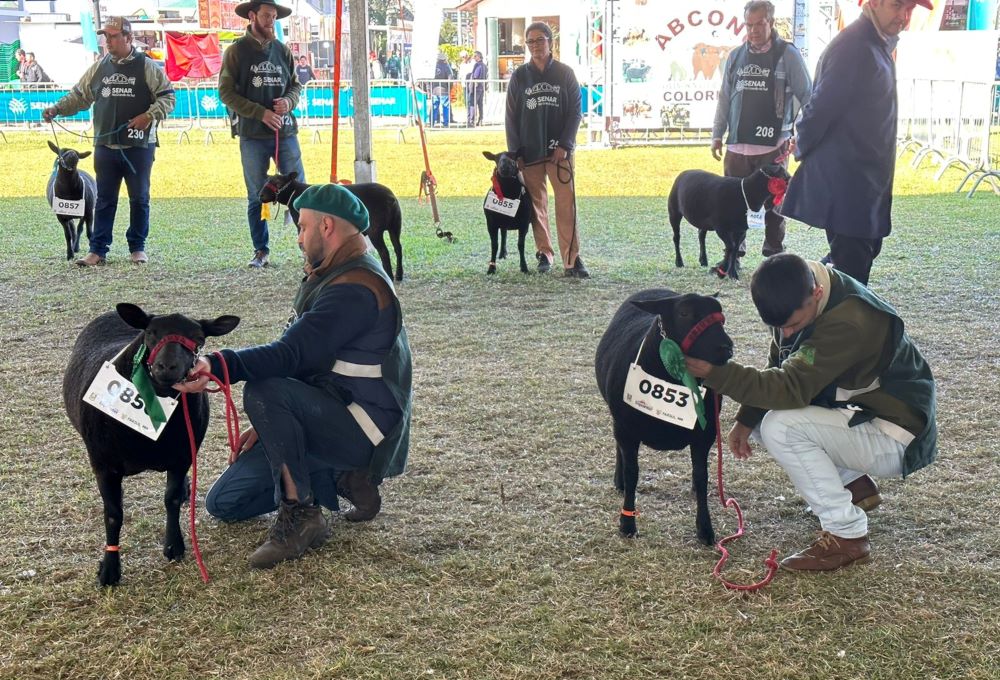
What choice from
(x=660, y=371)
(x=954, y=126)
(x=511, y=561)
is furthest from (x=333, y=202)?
(x=954, y=126)

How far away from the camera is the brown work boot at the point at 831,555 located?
Result: 3.33m

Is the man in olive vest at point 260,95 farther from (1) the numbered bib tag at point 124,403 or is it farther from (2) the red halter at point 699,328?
(2) the red halter at point 699,328

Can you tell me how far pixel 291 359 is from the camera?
→ 10.7ft

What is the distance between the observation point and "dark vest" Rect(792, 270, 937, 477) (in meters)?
3.21

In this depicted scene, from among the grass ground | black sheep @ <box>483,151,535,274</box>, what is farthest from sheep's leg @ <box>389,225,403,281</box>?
the grass ground

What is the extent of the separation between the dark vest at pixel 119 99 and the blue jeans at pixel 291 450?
609 centimetres

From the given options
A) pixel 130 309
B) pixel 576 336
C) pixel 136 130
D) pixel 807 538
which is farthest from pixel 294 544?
pixel 136 130

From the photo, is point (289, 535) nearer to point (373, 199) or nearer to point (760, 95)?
point (373, 199)

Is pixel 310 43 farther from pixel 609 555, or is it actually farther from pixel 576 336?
pixel 609 555

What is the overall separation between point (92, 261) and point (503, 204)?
3.93 meters

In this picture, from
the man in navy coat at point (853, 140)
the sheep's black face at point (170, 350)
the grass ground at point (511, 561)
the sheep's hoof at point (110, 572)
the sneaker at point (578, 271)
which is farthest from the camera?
the sneaker at point (578, 271)

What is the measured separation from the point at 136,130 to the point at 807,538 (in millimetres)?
7424

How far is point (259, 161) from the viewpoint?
8906 millimetres

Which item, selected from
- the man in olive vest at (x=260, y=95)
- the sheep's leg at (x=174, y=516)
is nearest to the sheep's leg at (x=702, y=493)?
the sheep's leg at (x=174, y=516)
